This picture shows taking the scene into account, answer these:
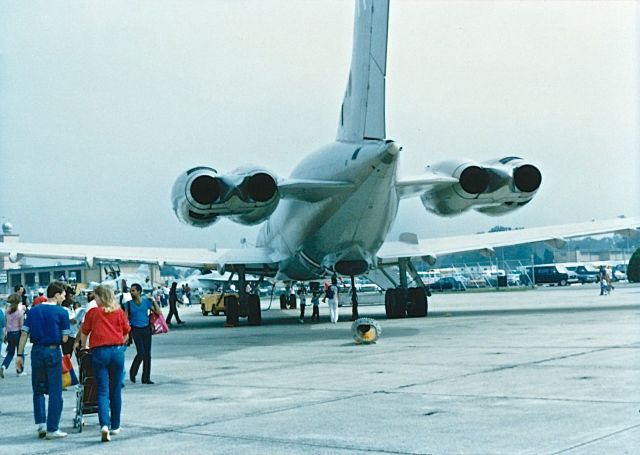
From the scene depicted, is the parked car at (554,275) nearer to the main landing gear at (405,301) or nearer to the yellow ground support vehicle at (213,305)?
the yellow ground support vehicle at (213,305)

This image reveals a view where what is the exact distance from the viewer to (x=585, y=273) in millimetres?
87562

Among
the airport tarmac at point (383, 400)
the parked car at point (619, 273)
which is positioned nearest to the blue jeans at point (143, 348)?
the airport tarmac at point (383, 400)

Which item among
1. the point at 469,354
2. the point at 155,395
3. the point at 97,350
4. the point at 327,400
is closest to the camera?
the point at 97,350

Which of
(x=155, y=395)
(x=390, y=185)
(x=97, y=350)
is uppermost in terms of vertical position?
(x=390, y=185)

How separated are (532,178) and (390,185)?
380 centimetres

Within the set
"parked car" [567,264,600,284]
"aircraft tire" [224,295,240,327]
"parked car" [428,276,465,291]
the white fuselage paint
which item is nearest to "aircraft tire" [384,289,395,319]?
the white fuselage paint

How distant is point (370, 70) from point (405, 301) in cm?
1025

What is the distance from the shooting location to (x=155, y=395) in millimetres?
13172

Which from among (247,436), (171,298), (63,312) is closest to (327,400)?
(247,436)

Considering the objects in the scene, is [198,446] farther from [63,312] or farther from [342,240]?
[342,240]

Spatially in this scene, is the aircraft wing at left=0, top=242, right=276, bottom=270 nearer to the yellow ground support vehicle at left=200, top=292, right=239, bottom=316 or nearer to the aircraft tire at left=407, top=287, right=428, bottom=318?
the aircraft tire at left=407, top=287, right=428, bottom=318

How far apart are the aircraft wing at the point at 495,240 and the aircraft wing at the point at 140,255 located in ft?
15.0

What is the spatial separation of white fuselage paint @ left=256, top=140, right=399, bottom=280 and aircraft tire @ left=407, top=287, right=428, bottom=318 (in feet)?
10.7

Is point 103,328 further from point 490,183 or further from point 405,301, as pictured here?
point 405,301
